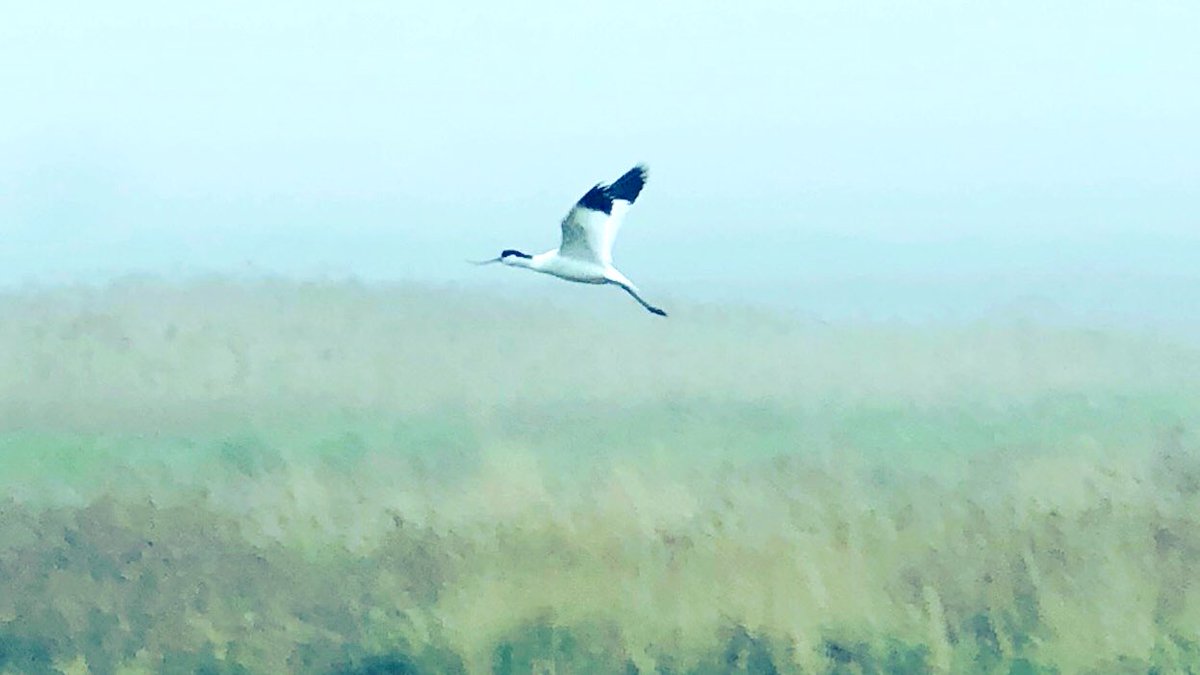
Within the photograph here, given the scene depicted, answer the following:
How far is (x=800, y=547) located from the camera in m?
7.33

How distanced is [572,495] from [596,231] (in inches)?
52.6


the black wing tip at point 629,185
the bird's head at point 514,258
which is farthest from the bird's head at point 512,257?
the black wing tip at point 629,185

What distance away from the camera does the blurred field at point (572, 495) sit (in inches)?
272

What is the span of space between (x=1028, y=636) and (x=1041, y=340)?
2.64 metres

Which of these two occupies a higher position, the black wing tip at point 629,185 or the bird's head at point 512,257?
the black wing tip at point 629,185

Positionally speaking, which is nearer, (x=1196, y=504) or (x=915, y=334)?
(x=1196, y=504)

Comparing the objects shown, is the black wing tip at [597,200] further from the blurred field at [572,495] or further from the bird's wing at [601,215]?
the blurred field at [572,495]

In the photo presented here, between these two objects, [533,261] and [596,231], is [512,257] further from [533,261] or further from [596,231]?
[596,231]

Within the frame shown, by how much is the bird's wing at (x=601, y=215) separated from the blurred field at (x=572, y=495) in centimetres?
123

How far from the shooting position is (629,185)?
23.2 ft

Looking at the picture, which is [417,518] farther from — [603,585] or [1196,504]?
[1196,504]

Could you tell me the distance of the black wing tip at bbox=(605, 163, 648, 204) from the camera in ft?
23.2

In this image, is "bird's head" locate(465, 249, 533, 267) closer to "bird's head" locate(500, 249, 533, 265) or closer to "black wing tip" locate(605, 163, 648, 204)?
"bird's head" locate(500, 249, 533, 265)

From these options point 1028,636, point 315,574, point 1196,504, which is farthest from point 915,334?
point 315,574
